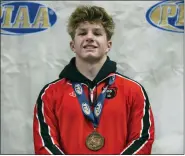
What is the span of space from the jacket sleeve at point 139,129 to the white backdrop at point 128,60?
0.44 m

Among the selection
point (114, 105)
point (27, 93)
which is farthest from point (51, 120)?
point (27, 93)

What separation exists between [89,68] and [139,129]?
1.19ft

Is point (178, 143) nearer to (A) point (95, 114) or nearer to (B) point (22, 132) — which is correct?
(A) point (95, 114)

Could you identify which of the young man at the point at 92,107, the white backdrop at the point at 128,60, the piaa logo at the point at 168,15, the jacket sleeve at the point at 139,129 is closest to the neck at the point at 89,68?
the young man at the point at 92,107

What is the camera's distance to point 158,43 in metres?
2.05

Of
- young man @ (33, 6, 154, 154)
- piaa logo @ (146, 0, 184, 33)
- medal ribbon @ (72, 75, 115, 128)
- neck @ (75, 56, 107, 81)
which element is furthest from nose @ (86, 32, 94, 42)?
piaa logo @ (146, 0, 184, 33)

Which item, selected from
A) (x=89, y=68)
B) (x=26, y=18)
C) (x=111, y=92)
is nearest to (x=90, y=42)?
(x=89, y=68)

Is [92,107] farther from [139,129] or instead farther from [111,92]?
[139,129]

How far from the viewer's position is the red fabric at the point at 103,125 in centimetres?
157

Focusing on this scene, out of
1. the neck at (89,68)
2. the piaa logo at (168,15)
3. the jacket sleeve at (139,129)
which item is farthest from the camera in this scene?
the piaa logo at (168,15)

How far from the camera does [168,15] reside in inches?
80.9

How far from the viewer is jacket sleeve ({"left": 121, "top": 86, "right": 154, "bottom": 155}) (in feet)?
5.09

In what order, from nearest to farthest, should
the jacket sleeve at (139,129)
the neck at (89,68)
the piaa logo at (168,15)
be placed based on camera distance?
the jacket sleeve at (139,129), the neck at (89,68), the piaa logo at (168,15)

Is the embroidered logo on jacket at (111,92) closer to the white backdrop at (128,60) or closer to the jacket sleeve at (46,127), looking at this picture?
the jacket sleeve at (46,127)
